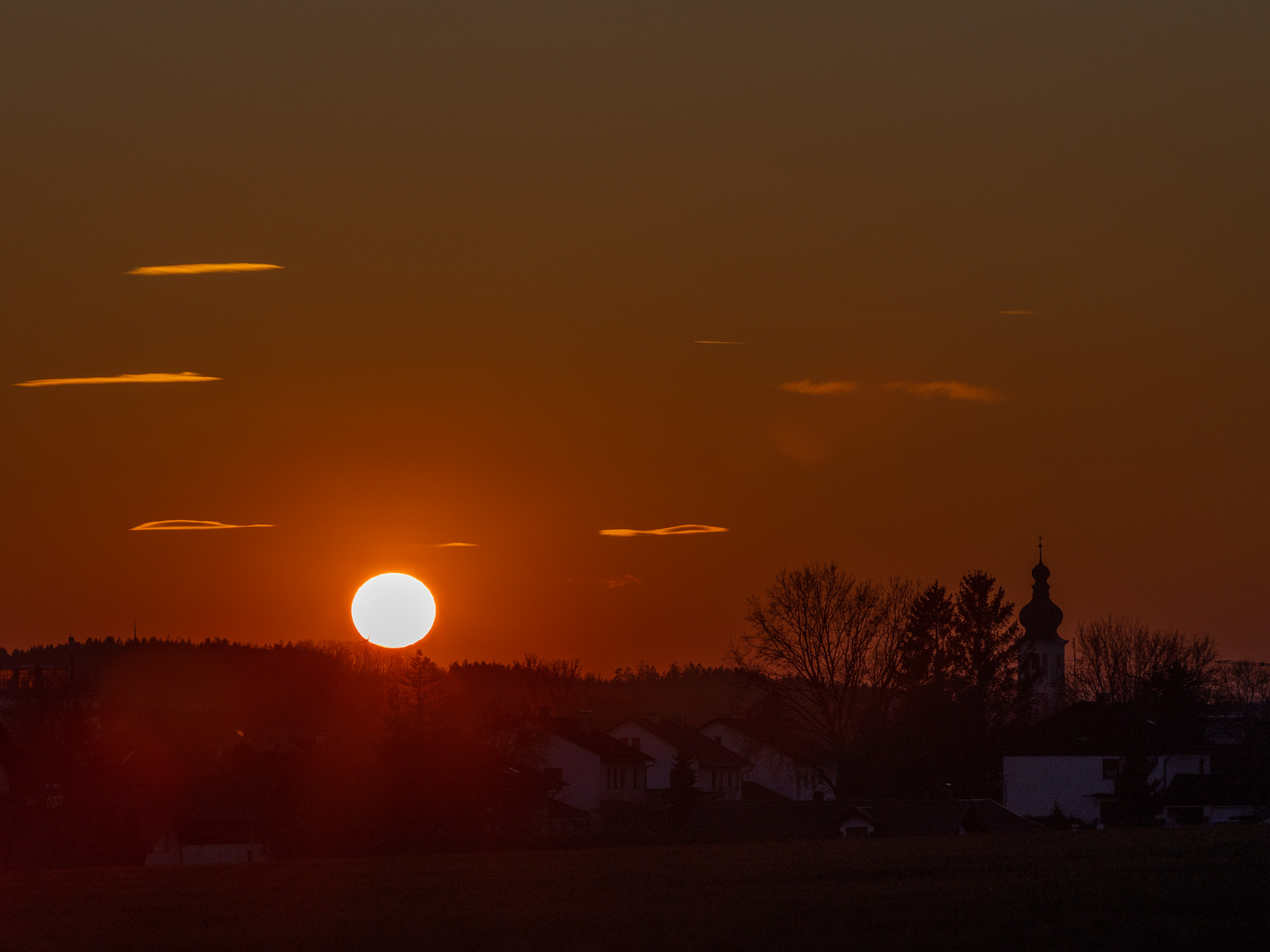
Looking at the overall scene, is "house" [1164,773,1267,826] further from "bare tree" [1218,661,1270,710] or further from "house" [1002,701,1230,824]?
"bare tree" [1218,661,1270,710]

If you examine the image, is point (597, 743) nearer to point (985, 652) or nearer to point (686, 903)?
point (985, 652)

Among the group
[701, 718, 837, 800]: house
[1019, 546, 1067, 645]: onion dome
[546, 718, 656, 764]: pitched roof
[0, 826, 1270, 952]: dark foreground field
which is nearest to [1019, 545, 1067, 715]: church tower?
[1019, 546, 1067, 645]: onion dome

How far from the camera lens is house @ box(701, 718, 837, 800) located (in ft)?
316

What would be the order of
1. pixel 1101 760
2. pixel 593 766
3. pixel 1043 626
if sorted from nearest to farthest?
pixel 1101 760, pixel 593 766, pixel 1043 626

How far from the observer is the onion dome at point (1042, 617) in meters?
124

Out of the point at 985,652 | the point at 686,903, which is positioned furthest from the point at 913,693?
the point at 686,903

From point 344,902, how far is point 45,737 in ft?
117

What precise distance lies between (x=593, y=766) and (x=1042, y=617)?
4598cm

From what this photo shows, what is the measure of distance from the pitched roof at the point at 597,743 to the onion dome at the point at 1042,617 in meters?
37.0

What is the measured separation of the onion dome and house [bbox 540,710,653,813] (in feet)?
125

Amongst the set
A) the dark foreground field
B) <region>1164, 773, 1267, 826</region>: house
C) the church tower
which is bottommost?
<region>1164, 773, 1267, 826</region>: house

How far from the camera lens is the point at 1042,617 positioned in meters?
124

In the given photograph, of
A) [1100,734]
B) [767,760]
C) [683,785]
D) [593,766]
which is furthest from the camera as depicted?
[767,760]

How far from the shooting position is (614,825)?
67.7 metres
